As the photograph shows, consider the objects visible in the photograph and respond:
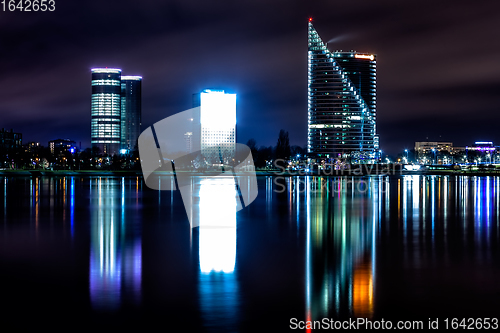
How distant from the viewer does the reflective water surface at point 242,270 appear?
6.64 m

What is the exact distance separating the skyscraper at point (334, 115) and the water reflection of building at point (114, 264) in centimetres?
16008

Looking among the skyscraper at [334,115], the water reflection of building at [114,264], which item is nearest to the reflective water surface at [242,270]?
the water reflection of building at [114,264]

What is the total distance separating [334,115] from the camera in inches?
6796

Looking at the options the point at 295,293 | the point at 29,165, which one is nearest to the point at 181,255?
the point at 295,293

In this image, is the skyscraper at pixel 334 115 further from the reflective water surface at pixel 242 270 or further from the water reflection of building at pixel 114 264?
the water reflection of building at pixel 114 264

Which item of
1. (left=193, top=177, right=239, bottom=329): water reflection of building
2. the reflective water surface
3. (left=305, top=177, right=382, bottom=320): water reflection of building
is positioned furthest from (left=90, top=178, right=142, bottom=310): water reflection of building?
(left=305, top=177, right=382, bottom=320): water reflection of building

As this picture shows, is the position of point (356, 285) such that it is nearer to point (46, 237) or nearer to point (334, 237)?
point (334, 237)

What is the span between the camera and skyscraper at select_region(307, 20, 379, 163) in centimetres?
17212

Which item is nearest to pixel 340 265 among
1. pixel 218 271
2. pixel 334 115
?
pixel 218 271

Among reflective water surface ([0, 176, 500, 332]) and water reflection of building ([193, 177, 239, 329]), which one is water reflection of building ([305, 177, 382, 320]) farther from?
water reflection of building ([193, 177, 239, 329])

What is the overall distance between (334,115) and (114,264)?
167 m

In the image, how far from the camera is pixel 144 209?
20.8 meters

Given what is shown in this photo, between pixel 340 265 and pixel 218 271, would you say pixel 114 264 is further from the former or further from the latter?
pixel 340 265

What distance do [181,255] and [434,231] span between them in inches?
308
